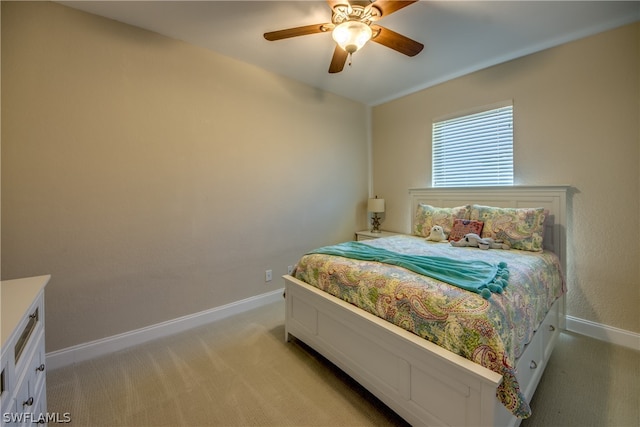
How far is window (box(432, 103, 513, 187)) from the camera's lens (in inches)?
113

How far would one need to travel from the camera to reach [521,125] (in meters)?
2.74

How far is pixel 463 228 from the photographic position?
268cm

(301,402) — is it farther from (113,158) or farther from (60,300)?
(113,158)

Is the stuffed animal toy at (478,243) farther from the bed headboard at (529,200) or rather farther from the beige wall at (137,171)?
the beige wall at (137,171)

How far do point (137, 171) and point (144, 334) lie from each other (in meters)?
1.41

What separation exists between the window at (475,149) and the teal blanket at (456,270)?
1.59 m

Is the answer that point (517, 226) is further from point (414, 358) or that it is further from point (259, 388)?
point (259, 388)

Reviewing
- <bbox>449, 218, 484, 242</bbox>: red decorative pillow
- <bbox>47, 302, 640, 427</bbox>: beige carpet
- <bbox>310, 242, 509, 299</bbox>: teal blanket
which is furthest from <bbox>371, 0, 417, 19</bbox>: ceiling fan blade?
<bbox>47, 302, 640, 427</bbox>: beige carpet

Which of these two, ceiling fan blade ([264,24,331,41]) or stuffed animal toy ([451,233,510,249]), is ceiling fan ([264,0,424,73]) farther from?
stuffed animal toy ([451,233,510,249])

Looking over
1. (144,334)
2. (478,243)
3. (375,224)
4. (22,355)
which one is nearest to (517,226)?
(478,243)

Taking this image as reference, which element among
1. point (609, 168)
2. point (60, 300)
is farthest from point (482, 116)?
point (60, 300)

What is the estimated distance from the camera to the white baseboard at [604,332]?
2.20 m

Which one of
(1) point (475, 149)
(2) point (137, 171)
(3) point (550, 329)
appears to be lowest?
(3) point (550, 329)

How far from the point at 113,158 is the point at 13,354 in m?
1.65
